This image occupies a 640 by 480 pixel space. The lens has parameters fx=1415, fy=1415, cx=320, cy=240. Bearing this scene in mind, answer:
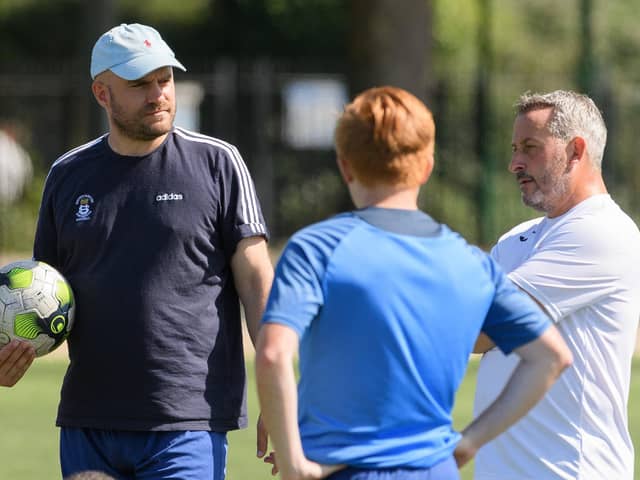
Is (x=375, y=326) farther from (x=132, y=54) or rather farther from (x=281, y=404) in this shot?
(x=132, y=54)

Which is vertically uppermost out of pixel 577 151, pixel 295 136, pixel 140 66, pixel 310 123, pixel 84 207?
pixel 140 66

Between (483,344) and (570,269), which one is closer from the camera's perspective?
(483,344)

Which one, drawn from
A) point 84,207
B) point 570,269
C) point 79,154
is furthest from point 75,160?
point 570,269

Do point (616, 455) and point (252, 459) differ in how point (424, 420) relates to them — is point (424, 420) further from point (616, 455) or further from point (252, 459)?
point (252, 459)

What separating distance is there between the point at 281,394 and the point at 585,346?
1.50 metres

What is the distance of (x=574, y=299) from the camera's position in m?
4.60

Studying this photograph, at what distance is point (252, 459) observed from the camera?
9195 mm

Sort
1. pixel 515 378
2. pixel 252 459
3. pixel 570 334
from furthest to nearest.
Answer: pixel 252 459, pixel 570 334, pixel 515 378

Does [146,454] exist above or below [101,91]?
below

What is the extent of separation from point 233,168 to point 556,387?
138cm

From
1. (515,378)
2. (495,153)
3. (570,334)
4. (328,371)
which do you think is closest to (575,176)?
(570,334)

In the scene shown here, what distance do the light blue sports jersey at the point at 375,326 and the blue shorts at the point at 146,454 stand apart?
1325 millimetres

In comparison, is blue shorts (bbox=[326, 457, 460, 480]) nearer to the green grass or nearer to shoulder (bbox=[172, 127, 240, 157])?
shoulder (bbox=[172, 127, 240, 157])

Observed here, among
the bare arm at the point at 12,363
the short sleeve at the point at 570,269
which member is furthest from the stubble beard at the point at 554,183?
the bare arm at the point at 12,363
